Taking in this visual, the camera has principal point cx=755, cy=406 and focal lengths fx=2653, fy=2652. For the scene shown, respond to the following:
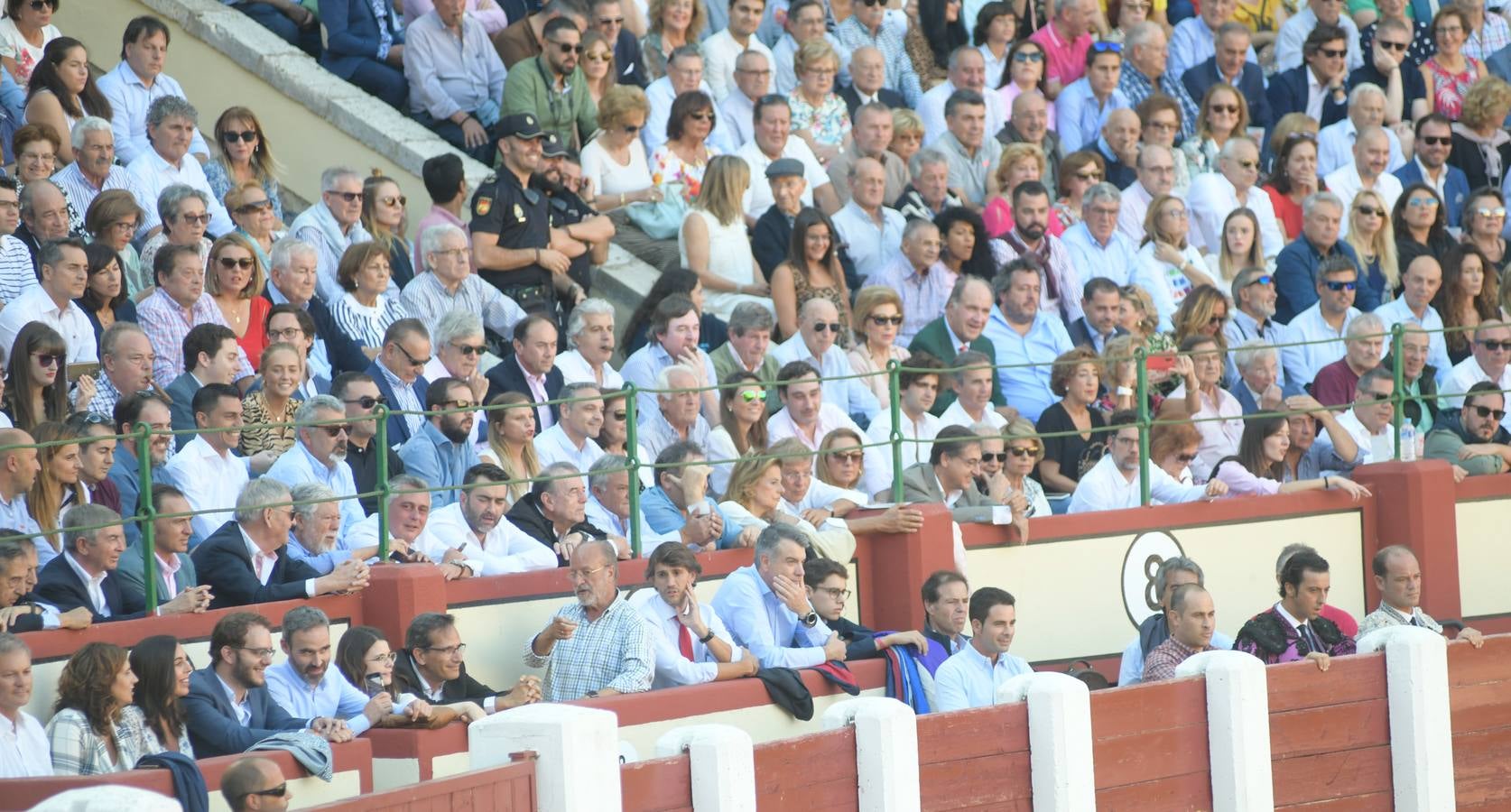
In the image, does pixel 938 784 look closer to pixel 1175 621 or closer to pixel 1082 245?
pixel 1175 621

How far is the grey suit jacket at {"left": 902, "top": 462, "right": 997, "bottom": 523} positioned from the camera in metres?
12.0

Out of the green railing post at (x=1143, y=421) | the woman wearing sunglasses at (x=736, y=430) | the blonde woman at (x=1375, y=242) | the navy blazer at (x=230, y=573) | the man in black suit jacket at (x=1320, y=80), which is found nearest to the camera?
the navy blazer at (x=230, y=573)

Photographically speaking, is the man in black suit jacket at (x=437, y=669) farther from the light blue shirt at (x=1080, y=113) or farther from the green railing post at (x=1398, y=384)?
the light blue shirt at (x=1080, y=113)

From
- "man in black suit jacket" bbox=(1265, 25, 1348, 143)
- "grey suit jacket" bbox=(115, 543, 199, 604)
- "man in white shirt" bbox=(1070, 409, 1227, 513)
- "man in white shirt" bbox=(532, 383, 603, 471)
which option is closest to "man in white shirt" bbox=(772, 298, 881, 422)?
"man in white shirt" bbox=(1070, 409, 1227, 513)

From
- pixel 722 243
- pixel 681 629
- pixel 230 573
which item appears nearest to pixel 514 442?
pixel 681 629

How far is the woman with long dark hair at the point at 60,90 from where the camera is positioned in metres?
12.5

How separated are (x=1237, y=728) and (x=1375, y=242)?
198 inches

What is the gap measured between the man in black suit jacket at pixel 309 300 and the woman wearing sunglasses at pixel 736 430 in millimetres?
1591

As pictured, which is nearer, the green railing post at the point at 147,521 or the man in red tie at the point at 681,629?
the green railing post at the point at 147,521

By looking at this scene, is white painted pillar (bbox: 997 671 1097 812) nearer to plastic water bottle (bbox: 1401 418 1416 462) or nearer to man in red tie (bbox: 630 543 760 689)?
man in red tie (bbox: 630 543 760 689)

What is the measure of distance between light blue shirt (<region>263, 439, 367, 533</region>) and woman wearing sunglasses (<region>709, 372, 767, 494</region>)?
67.8 inches

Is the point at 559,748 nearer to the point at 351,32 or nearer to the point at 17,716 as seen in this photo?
the point at 17,716

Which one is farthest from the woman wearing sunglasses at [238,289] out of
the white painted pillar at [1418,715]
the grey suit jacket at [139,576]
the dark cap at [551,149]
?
the white painted pillar at [1418,715]

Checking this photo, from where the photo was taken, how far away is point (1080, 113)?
15820 millimetres
